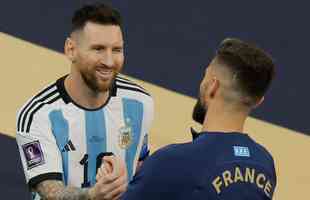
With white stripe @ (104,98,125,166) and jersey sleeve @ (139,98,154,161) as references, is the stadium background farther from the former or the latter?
white stripe @ (104,98,125,166)

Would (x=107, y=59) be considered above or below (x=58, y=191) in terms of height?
above

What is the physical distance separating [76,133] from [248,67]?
1.07 metres

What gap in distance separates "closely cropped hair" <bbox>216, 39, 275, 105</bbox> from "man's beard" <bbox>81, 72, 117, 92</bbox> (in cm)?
90

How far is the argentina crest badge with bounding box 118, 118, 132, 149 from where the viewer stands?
3.59 m

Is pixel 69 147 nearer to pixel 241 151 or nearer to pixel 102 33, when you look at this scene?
pixel 102 33

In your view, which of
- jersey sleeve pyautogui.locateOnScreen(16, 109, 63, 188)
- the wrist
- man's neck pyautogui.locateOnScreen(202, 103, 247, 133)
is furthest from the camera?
jersey sleeve pyautogui.locateOnScreen(16, 109, 63, 188)

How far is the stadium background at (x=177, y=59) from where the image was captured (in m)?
4.56

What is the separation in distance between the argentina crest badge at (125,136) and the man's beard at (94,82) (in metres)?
0.18

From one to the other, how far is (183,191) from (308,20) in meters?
2.42

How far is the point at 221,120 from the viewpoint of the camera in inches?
102

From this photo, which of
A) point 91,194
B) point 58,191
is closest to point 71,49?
point 58,191

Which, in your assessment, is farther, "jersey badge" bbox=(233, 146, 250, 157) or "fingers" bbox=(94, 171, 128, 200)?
"fingers" bbox=(94, 171, 128, 200)

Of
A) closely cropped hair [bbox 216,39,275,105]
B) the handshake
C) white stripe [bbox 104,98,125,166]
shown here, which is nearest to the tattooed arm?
the handshake

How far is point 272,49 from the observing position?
4.73 m
